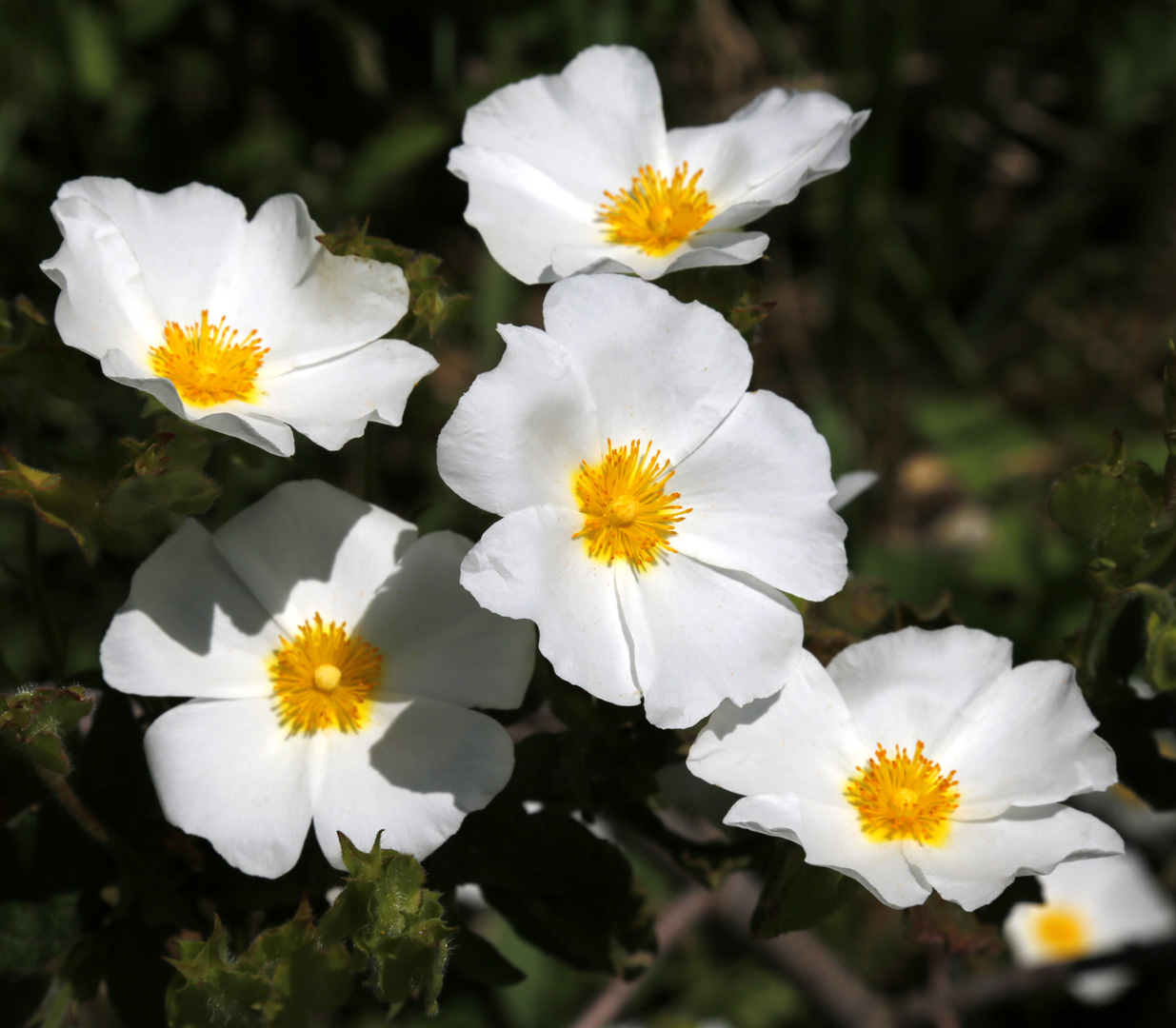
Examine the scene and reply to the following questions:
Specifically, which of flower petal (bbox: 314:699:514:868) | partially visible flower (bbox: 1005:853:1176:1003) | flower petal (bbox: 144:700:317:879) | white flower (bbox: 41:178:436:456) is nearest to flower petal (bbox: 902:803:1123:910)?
flower petal (bbox: 314:699:514:868)

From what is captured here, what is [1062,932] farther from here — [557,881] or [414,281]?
[414,281]

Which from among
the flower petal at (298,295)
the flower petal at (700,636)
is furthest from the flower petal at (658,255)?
the flower petal at (700,636)

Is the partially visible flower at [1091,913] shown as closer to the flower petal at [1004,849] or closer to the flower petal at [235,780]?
the flower petal at [1004,849]

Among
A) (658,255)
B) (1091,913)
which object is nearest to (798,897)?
(658,255)

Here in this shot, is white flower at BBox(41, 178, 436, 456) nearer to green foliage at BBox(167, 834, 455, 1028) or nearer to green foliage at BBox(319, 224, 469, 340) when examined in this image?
green foliage at BBox(319, 224, 469, 340)

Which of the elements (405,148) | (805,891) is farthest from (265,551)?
(405,148)

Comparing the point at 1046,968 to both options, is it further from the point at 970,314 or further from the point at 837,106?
Result: the point at 970,314
